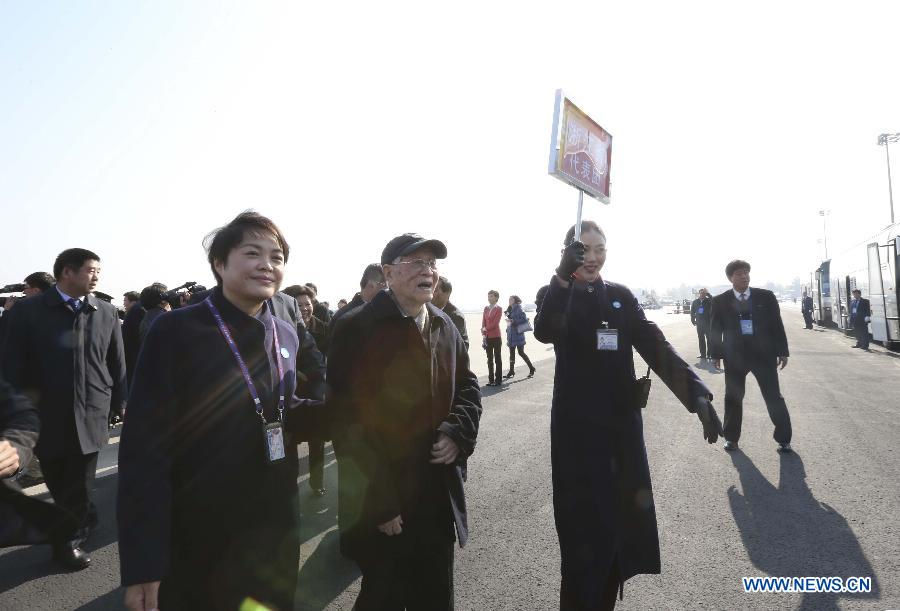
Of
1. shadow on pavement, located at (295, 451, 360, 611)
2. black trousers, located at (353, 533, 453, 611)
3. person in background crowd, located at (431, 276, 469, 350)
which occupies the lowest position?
shadow on pavement, located at (295, 451, 360, 611)

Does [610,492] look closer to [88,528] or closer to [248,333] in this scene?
[248,333]

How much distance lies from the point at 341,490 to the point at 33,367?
3.15 metres

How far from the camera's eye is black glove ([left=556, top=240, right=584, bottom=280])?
104 inches

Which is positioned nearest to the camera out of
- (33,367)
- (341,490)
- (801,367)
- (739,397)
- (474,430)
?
(341,490)

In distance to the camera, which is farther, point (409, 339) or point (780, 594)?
point (780, 594)

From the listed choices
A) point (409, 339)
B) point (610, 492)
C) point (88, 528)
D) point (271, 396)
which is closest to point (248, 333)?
point (271, 396)

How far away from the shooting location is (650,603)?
2.98 metres

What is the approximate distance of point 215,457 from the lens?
1.71 meters

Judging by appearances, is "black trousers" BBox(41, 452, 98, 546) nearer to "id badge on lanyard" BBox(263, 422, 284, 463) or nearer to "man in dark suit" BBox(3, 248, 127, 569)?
"man in dark suit" BBox(3, 248, 127, 569)

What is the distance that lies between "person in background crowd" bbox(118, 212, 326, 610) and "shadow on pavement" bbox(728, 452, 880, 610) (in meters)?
3.02

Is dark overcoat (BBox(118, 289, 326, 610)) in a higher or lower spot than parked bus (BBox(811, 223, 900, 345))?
lower

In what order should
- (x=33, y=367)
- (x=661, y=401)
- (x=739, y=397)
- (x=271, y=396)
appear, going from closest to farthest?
(x=271, y=396) < (x=33, y=367) < (x=739, y=397) < (x=661, y=401)

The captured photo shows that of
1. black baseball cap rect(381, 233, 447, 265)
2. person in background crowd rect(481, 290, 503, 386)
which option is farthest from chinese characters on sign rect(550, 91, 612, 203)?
person in background crowd rect(481, 290, 503, 386)

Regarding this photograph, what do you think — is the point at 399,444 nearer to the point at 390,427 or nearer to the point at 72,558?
the point at 390,427
